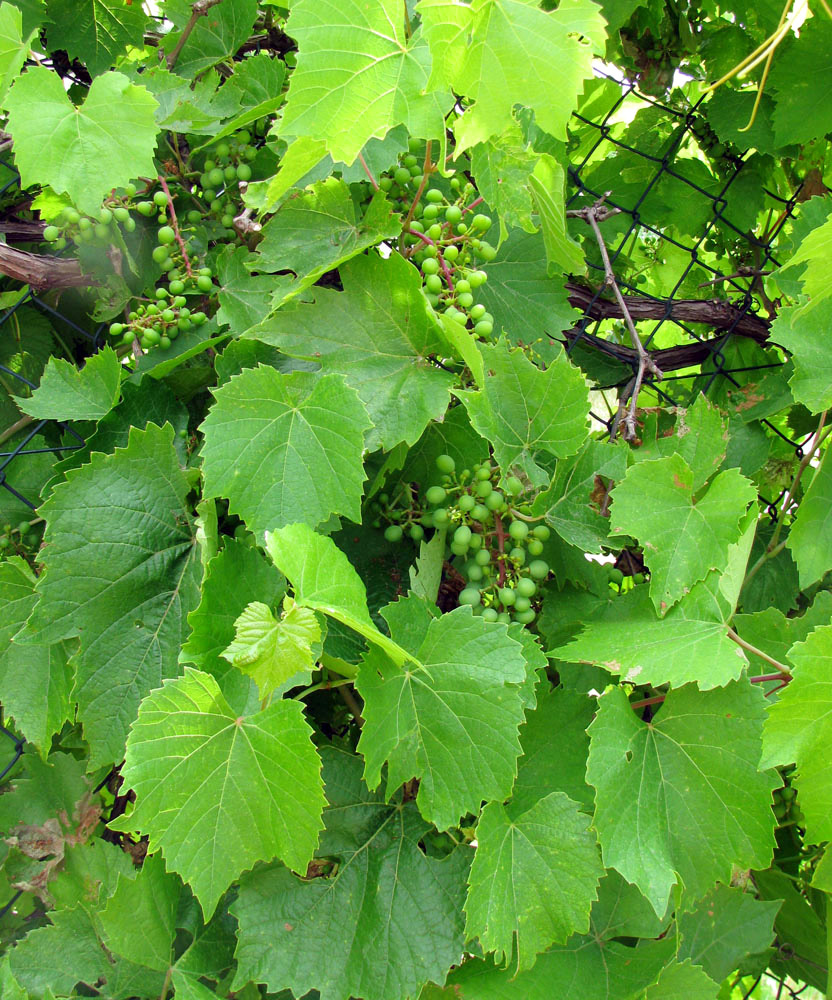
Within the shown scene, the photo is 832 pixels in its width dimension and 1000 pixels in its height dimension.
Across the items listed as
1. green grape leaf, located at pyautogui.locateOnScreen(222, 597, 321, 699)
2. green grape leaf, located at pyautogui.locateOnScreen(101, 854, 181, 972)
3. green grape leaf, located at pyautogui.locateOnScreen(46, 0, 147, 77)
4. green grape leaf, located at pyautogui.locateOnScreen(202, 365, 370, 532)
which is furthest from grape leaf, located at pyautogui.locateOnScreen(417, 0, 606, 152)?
green grape leaf, located at pyautogui.locateOnScreen(101, 854, 181, 972)

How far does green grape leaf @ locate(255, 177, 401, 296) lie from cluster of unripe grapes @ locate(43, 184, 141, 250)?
10.4 inches

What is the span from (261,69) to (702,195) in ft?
3.64

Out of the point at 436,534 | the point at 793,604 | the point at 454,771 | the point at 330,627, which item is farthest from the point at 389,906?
the point at 793,604

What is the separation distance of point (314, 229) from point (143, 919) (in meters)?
1.07

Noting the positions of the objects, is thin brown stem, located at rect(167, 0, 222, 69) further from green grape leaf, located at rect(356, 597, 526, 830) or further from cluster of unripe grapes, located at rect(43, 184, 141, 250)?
green grape leaf, located at rect(356, 597, 526, 830)

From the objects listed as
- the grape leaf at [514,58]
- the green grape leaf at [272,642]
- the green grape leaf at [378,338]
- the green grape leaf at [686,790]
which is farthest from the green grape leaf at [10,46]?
the green grape leaf at [686,790]

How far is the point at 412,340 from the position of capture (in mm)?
1220

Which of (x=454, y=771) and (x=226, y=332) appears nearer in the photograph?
(x=454, y=771)

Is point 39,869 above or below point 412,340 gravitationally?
below

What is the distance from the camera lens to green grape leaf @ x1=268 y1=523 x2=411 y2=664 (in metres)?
0.91

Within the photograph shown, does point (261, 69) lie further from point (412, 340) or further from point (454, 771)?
point (454, 771)

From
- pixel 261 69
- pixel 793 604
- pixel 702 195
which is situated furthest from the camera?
pixel 702 195

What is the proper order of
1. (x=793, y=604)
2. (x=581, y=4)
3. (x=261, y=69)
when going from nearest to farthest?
(x=581, y=4) → (x=261, y=69) → (x=793, y=604)

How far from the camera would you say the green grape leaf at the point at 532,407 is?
121 cm
